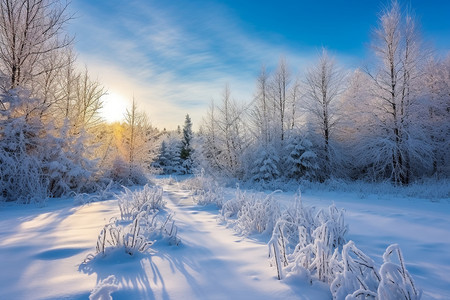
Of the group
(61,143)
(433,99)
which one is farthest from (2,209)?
(433,99)

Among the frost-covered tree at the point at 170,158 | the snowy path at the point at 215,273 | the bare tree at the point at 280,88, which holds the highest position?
the bare tree at the point at 280,88

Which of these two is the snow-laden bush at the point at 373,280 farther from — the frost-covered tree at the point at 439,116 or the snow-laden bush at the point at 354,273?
the frost-covered tree at the point at 439,116

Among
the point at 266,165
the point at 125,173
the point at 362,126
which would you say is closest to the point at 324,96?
the point at 362,126

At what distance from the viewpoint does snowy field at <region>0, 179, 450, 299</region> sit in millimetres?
1767

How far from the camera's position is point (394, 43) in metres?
13.8

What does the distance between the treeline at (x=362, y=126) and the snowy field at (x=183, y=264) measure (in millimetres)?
10917

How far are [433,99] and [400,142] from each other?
122 inches

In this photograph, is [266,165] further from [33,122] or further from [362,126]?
[33,122]

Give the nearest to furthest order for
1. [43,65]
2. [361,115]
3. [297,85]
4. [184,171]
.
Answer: [43,65]
[361,115]
[297,85]
[184,171]

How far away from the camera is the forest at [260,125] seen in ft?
25.9

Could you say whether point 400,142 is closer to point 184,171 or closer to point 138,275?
point 138,275

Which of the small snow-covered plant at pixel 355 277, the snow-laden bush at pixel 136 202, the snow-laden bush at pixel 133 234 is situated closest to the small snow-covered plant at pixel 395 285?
the small snow-covered plant at pixel 355 277

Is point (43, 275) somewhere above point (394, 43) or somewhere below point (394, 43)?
below

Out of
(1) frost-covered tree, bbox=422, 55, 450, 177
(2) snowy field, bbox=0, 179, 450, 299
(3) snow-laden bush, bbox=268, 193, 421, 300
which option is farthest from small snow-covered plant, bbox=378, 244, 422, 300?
(1) frost-covered tree, bbox=422, 55, 450, 177
